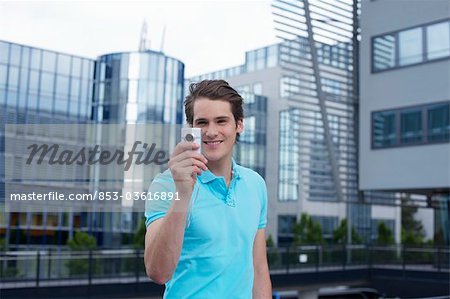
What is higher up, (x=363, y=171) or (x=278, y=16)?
(x=278, y=16)

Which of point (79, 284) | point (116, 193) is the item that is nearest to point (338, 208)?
point (79, 284)

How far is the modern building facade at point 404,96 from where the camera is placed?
13562mm

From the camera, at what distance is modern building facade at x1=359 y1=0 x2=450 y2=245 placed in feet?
44.5

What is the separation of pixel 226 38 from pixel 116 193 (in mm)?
13122

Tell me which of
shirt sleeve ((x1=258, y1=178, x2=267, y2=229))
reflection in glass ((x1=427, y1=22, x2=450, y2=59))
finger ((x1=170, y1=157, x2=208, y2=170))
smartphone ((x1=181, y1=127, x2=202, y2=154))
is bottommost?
shirt sleeve ((x1=258, y1=178, x2=267, y2=229))

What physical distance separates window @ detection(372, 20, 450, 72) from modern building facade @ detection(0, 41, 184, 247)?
15.0 metres

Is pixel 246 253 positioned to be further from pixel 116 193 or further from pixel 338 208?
pixel 338 208

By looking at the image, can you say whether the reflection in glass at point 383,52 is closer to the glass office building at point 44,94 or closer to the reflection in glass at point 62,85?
the glass office building at point 44,94

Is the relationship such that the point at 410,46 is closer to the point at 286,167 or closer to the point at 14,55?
the point at 14,55

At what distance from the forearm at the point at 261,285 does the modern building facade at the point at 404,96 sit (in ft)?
40.5

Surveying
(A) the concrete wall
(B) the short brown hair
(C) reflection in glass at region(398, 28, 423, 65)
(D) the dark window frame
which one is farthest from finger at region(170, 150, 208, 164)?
(C) reflection in glass at region(398, 28, 423, 65)

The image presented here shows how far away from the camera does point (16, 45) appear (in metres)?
26.4

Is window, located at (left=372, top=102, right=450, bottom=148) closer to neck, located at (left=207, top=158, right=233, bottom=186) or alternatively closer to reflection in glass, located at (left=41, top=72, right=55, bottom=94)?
neck, located at (left=207, top=158, right=233, bottom=186)

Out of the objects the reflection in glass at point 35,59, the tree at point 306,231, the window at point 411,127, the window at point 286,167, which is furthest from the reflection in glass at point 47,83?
the window at point 411,127
